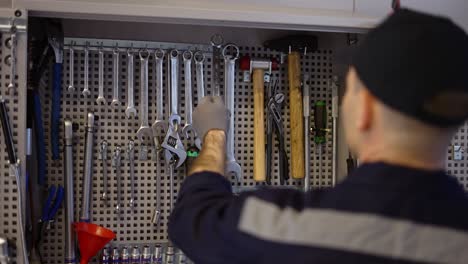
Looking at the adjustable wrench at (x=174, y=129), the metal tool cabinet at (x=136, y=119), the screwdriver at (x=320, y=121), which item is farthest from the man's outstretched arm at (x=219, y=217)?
the screwdriver at (x=320, y=121)

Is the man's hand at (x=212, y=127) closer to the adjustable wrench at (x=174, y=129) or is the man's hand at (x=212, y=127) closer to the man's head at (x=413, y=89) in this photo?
the adjustable wrench at (x=174, y=129)

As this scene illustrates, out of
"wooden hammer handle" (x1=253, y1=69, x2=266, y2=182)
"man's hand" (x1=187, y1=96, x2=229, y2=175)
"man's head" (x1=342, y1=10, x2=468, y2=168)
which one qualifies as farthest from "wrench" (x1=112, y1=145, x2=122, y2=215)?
"man's head" (x1=342, y1=10, x2=468, y2=168)

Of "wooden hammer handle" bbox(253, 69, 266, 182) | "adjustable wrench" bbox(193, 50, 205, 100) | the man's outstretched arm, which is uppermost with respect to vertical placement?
"adjustable wrench" bbox(193, 50, 205, 100)

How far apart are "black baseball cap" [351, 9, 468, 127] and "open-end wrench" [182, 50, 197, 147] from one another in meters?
0.75

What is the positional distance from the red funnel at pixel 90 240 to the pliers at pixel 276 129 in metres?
0.49

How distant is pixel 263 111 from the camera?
157cm

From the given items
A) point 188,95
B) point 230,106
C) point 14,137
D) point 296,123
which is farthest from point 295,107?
point 14,137

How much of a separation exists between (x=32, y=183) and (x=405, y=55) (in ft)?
3.18

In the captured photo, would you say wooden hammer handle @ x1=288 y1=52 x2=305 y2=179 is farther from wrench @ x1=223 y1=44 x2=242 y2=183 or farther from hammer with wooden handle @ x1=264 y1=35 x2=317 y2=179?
wrench @ x1=223 y1=44 x2=242 y2=183

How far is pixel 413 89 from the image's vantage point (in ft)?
2.66

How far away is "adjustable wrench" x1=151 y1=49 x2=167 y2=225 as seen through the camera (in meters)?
1.50

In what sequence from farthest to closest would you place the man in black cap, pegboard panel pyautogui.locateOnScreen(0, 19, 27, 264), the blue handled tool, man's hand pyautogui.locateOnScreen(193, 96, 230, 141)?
the blue handled tool
man's hand pyautogui.locateOnScreen(193, 96, 230, 141)
pegboard panel pyautogui.locateOnScreen(0, 19, 27, 264)
the man in black cap

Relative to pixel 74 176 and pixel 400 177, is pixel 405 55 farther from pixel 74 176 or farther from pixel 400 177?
pixel 74 176

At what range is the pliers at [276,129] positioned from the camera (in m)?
1.58
